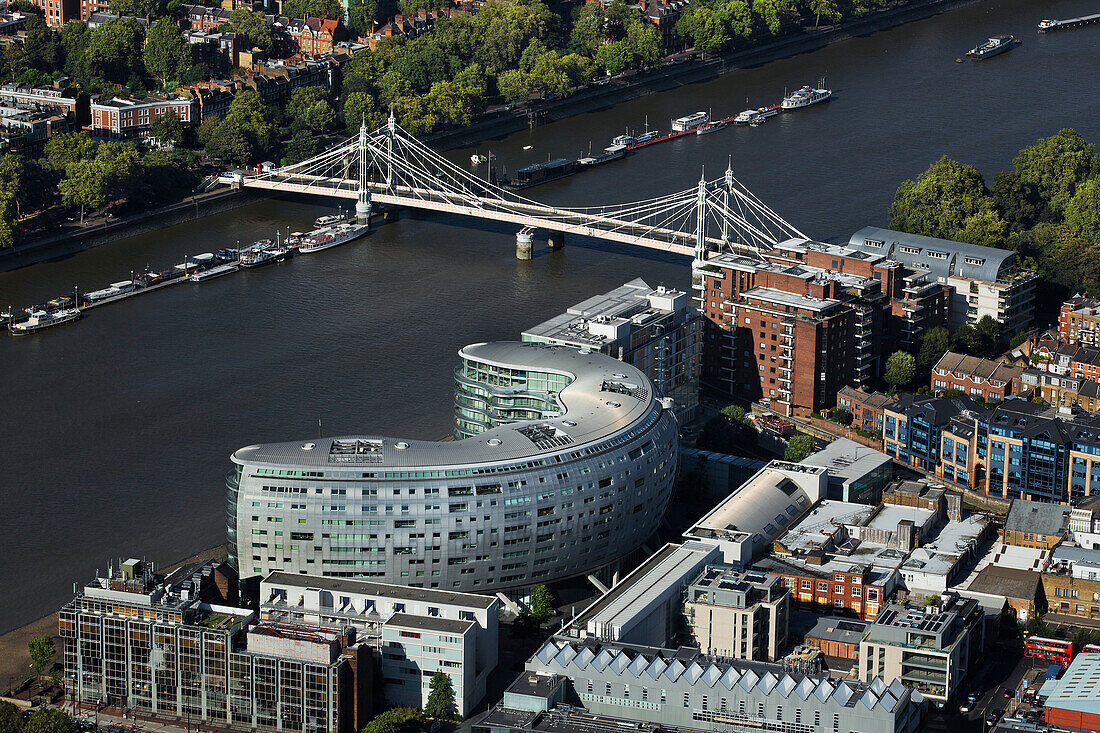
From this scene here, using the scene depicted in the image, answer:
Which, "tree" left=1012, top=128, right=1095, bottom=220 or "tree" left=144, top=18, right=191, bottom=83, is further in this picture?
"tree" left=144, top=18, right=191, bottom=83

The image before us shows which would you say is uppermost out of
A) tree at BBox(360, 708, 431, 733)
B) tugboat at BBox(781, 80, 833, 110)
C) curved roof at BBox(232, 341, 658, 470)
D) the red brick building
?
the red brick building

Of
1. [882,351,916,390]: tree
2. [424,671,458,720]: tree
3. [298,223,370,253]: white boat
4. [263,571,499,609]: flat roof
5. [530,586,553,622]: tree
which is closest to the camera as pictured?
[424,671,458,720]: tree

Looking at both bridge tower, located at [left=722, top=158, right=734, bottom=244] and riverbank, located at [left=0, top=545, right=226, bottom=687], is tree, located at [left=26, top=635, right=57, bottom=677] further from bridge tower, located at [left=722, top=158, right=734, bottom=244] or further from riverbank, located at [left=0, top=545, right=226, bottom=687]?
bridge tower, located at [left=722, top=158, right=734, bottom=244]

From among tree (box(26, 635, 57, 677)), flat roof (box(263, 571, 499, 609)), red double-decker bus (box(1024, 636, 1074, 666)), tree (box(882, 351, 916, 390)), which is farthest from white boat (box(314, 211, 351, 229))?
red double-decker bus (box(1024, 636, 1074, 666))

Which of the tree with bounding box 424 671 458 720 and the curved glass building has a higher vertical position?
the curved glass building

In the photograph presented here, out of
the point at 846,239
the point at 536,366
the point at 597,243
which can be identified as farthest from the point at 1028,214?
the point at 536,366

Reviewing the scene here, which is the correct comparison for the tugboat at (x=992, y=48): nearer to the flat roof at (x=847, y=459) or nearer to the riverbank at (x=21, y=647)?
the flat roof at (x=847, y=459)

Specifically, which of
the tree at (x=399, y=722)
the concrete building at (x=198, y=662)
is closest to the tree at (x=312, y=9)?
the concrete building at (x=198, y=662)
